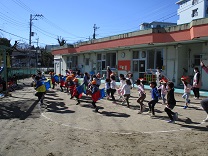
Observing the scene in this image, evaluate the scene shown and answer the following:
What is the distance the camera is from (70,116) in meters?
9.23

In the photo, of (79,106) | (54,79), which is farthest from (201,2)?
(79,106)

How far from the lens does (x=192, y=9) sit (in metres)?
50.7

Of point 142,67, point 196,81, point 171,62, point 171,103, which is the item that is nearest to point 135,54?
point 142,67

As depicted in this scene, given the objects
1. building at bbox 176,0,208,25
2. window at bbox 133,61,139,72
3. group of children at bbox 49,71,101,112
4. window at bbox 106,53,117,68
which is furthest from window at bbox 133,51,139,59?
building at bbox 176,0,208,25

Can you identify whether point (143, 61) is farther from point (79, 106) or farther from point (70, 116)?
point (70, 116)

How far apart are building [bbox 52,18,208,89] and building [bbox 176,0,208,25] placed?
28.8 meters

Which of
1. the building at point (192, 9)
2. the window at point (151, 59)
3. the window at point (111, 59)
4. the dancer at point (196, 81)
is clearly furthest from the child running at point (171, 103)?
the building at point (192, 9)

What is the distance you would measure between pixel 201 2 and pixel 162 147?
48.2 meters

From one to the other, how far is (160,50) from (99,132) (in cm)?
1369

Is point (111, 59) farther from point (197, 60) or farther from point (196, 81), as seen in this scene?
point (196, 81)

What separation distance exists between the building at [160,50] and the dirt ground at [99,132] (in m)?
6.26

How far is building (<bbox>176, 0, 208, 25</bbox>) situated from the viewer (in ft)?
151

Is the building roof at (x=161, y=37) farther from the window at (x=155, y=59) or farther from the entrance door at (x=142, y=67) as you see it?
the entrance door at (x=142, y=67)

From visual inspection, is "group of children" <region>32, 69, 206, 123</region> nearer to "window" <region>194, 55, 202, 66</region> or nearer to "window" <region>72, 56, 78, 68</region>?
"window" <region>194, 55, 202, 66</region>
